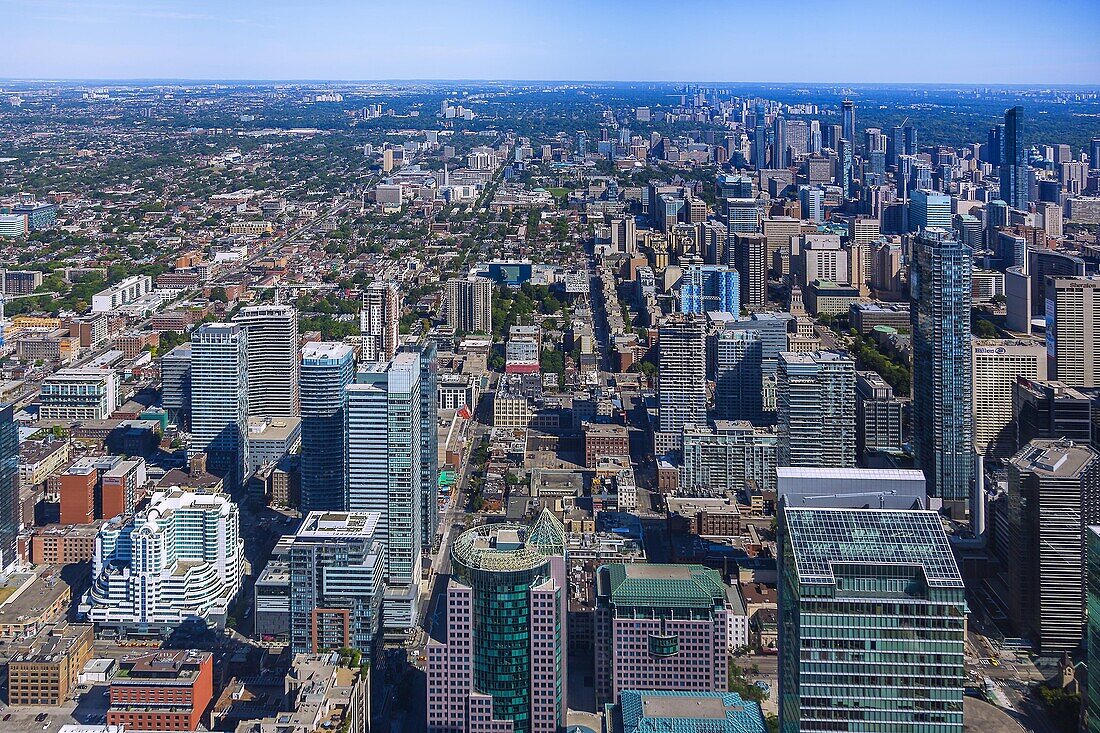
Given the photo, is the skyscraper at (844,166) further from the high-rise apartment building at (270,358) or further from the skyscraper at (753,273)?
the high-rise apartment building at (270,358)

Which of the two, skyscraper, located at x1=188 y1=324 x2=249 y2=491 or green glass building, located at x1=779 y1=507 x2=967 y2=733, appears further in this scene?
skyscraper, located at x1=188 y1=324 x2=249 y2=491

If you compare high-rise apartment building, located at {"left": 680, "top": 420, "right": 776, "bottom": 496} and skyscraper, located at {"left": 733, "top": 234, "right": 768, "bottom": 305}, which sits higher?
skyscraper, located at {"left": 733, "top": 234, "right": 768, "bottom": 305}

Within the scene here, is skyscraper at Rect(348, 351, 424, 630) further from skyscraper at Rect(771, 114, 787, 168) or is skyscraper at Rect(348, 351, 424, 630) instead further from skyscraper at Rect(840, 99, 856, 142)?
skyscraper at Rect(840, 99, 856, 142)

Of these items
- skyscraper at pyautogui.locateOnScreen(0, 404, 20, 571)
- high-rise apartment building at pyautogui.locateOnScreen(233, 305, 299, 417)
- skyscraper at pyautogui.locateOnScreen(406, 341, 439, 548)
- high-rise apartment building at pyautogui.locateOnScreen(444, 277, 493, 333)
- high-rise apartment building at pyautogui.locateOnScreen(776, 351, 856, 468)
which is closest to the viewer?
skyscraper at pyautogui.locateOnScreen(0, 404, 20, 571)

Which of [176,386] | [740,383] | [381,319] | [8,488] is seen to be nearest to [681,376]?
[740,383]

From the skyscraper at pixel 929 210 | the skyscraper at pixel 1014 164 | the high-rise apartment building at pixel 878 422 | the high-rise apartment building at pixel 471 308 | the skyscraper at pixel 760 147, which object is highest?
the skyscraper at pixel 760 147

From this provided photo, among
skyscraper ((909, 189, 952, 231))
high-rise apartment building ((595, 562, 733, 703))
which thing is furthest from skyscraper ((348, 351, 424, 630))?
skyscraper ((909, 189, 952, 231))

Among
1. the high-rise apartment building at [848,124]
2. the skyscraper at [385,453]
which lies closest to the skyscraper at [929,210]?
the high-rise apartment building at [848,124]
